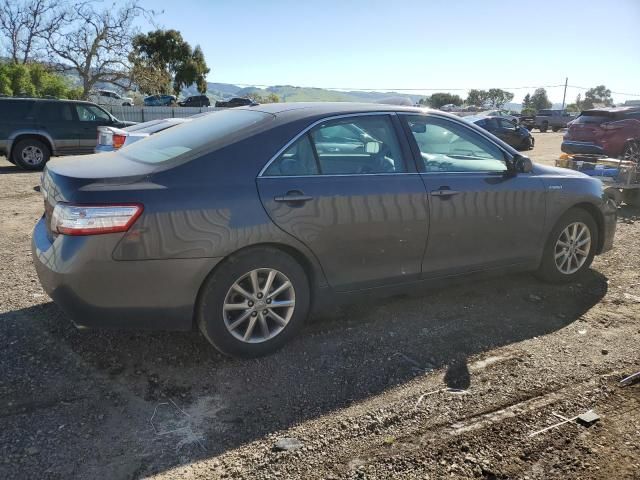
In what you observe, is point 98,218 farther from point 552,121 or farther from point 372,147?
point 552,121

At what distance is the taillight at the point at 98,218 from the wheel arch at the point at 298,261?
565 mm

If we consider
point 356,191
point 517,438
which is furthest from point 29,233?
point 517,438

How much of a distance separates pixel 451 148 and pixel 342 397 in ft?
7.24

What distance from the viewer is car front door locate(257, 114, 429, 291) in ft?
11.0

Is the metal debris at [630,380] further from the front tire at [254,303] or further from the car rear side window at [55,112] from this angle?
Answer: the car rear side window at [55,112]

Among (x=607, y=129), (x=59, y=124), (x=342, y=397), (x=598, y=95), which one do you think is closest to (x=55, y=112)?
(x=59, y=124)

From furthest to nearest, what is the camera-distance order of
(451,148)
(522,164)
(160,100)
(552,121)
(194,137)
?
(552,121)
(160,100)
(522,164)
(451,148)
(194,137)

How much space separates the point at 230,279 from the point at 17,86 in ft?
85.5

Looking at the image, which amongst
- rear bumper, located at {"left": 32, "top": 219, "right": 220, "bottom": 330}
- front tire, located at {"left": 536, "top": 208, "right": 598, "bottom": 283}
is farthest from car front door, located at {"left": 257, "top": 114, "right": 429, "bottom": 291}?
front tire, located at {"left": 536, "top": 208, "right": 598, "bottom": 283}

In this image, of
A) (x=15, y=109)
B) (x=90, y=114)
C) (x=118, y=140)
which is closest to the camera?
(x=118, y=140)

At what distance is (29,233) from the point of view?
6199mm

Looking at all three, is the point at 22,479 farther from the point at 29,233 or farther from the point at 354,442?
the point at 29,233

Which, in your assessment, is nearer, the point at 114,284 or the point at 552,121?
the point at 114,284

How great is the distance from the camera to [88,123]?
44.5ft
